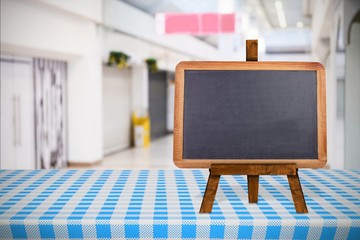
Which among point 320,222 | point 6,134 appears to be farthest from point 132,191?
point 6,134

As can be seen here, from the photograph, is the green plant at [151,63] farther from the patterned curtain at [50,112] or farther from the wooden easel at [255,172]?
the wooden easel at [255,172]

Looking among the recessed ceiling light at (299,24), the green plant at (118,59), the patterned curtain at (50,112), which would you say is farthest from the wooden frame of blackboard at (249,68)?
the recessed ceiling light at (299,24)

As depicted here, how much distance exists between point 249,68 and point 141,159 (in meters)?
9.32

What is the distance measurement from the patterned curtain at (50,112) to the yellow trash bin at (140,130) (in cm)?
402

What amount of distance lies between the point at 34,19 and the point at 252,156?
23.7 feet

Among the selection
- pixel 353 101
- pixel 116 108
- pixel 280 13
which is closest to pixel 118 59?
pixel 116 108

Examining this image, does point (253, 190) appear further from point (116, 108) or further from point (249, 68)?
point (116, 108)

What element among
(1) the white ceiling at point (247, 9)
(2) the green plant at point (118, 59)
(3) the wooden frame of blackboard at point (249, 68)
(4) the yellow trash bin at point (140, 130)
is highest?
(1) the white ceiling at point (247, 9)

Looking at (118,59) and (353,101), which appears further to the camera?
(118,59)

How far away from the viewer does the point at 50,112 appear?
923 cm

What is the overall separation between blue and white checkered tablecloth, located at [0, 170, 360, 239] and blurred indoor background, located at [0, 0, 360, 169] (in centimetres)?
483

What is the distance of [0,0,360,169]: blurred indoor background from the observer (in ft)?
24.2

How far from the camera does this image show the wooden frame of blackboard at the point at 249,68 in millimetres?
1684

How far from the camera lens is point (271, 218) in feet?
5.09
